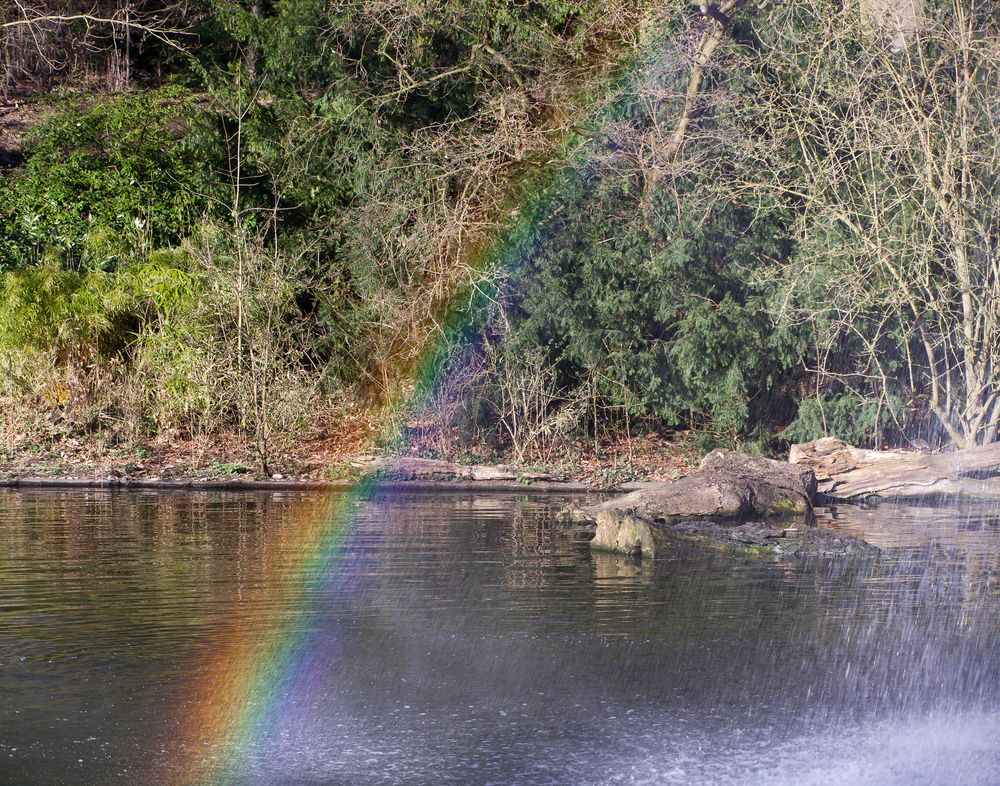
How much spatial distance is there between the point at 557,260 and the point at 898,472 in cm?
613

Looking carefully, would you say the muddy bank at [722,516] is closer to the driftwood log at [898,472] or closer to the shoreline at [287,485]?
the driftwood log at [898,472]

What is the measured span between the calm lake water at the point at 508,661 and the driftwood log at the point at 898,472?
8.92 feet

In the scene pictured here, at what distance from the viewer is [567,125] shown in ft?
61.8

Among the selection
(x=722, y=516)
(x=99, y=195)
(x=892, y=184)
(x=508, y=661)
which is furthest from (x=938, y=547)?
(x=99, y=195)

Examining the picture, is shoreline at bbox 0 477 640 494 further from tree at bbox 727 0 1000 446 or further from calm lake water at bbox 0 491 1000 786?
calm lake water at bbox 0 491 1000 786

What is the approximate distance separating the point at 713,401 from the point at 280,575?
10.1m

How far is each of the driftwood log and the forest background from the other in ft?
5.95

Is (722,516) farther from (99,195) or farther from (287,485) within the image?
(99,195)

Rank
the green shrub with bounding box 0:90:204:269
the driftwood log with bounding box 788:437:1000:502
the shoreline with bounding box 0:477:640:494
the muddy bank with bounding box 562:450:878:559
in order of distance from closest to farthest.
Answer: the muddy bank with bounding box 562:450:878:559, the driftwood log with bounding box 788:437:1000:502, the shoreline with bounding box 0:477:640:494, the green shrub with bounding box 0:90:204:269

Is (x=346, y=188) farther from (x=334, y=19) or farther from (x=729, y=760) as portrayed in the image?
(x=729, y=760)

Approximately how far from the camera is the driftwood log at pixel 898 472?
14.7 m

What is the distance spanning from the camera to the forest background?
1702 centimetres

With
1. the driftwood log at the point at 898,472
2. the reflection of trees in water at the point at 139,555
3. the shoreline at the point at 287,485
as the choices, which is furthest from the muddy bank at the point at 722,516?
the reflection of trees in water at the point at 139,555

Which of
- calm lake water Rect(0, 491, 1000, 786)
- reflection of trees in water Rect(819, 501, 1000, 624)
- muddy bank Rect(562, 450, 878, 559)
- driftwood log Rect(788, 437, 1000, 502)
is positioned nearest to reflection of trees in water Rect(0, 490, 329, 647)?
calm lake water Rect(0, 491, 1000, 786)
